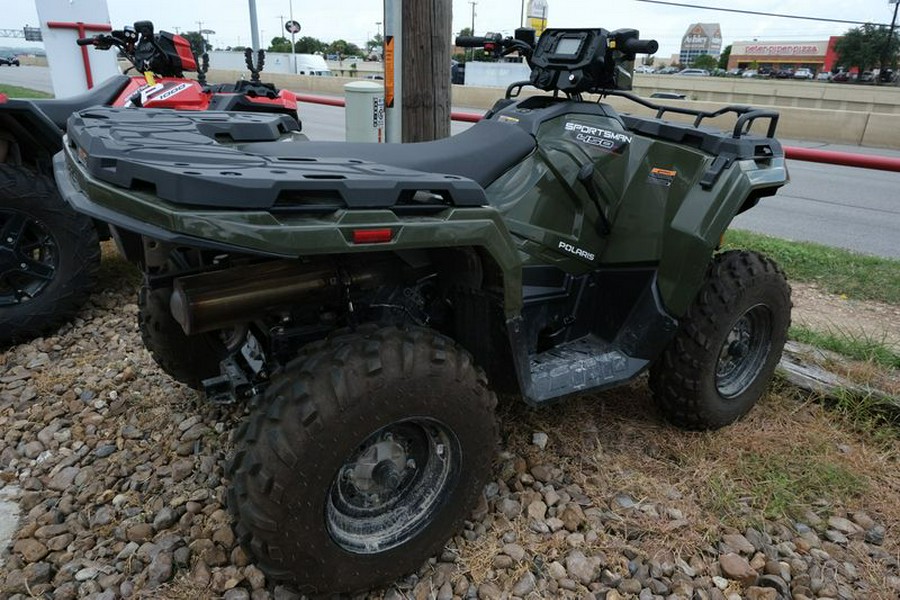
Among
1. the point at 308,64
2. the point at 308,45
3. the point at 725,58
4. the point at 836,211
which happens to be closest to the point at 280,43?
the point at 308,45

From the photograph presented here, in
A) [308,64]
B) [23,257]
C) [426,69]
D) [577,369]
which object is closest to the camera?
[577,369]

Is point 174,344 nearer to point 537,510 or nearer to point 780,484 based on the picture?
point 537,510

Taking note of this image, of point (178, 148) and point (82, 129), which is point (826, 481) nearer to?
point (178, 148)

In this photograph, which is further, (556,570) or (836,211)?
(836,211)

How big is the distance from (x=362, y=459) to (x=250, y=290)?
0.64 m

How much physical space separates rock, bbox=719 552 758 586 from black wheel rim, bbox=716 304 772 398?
0.94m

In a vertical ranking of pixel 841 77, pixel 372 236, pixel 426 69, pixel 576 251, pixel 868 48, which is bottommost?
pixel 841 77

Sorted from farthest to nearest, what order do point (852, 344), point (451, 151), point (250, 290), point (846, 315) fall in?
1. point (846, 315)
2. point (852, 344)
3. point (451, 151)
4. point (250, 290)

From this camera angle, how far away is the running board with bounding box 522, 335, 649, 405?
260 cm

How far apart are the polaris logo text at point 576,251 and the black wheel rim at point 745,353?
2.59ft

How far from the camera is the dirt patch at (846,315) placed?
4.27m

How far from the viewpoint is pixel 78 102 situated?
4.31 meters

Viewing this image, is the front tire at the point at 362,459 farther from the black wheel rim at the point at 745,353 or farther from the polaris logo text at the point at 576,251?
the black wheel rim at the point at 745,353

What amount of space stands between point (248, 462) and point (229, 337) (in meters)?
0.87
